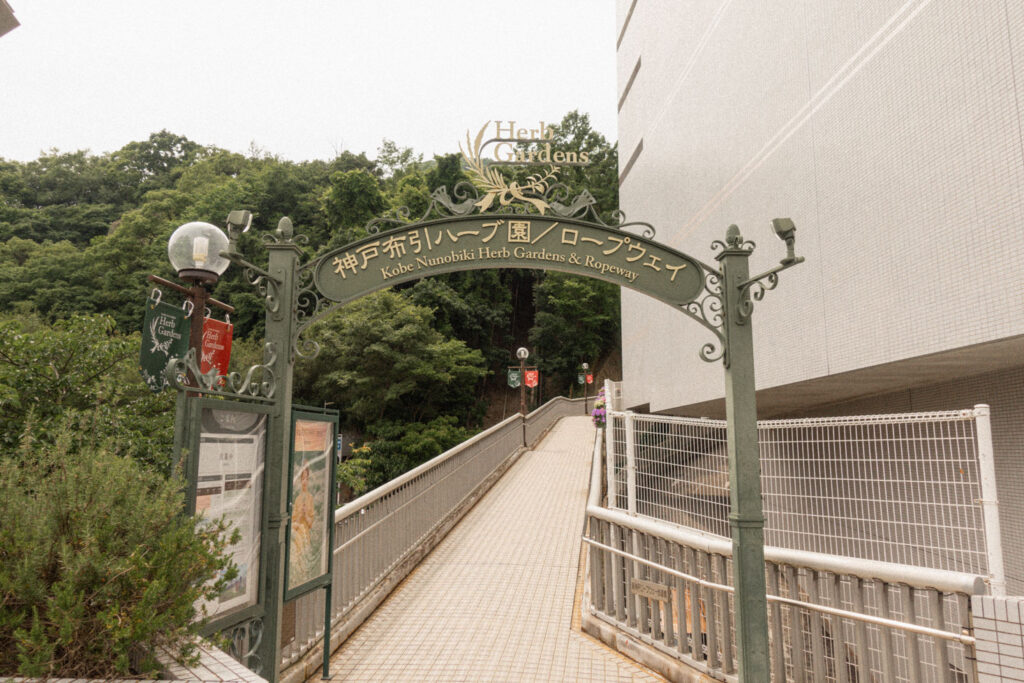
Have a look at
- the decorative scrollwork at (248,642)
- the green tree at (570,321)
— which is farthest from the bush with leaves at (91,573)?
the green tree at (570,321)

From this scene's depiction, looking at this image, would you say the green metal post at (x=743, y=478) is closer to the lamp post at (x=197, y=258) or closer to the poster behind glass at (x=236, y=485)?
the poster behind glass at (x=236, y=485)

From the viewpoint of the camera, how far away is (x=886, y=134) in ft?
18.2

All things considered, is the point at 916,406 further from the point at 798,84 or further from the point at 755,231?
the point at 798,84

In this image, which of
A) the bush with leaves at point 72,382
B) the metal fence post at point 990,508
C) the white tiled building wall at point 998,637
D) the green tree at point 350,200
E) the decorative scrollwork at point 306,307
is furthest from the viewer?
the green tree at point 350,200

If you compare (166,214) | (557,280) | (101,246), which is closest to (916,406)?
(557,280)

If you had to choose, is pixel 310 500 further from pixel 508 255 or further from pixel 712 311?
pixel 712 311

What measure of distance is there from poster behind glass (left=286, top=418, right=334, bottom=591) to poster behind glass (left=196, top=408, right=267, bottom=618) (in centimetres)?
28

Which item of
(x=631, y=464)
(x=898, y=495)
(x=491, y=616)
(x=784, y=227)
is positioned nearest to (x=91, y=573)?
(x=784, y=227)

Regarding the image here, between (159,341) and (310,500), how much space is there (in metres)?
1.57

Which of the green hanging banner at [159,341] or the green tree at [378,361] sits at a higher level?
the green tree at [378,361]

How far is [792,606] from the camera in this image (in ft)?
12.9

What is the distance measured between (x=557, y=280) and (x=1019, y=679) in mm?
45518

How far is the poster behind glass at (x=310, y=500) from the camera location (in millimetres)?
4422

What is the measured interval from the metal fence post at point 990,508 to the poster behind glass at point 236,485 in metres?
4.03
